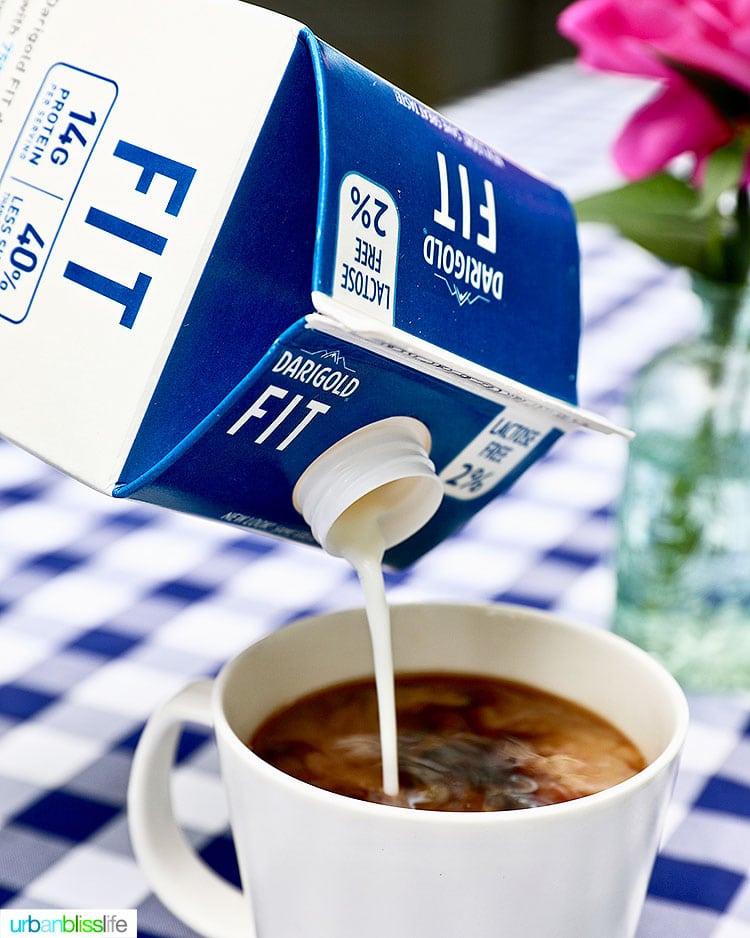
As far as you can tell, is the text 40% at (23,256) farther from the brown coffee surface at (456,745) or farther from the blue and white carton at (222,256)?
the brown coffee surface at (456,745)

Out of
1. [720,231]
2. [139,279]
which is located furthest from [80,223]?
[720,231]

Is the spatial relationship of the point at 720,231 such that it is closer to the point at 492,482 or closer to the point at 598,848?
Answer: the point at 492,482

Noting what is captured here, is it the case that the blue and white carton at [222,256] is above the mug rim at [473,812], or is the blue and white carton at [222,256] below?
above

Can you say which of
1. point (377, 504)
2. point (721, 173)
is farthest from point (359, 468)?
point (721, 173)

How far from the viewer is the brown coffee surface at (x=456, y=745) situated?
46cm

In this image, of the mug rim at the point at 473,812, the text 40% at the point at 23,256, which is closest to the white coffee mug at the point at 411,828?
the mug rim at the point at 473,812

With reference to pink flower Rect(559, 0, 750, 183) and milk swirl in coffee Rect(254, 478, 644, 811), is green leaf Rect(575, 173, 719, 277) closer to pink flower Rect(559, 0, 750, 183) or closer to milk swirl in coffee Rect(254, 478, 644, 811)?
pink flower Rect(559, 0, 750, 183)

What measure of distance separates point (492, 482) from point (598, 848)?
153 millimetres

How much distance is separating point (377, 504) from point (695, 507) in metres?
0.25

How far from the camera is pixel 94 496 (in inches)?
34.0

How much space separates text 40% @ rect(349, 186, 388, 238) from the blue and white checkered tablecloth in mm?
273

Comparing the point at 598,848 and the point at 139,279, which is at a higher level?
the point at 139,279

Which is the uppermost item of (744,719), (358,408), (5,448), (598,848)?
(358,408)

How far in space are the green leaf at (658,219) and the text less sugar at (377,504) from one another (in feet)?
0.79
